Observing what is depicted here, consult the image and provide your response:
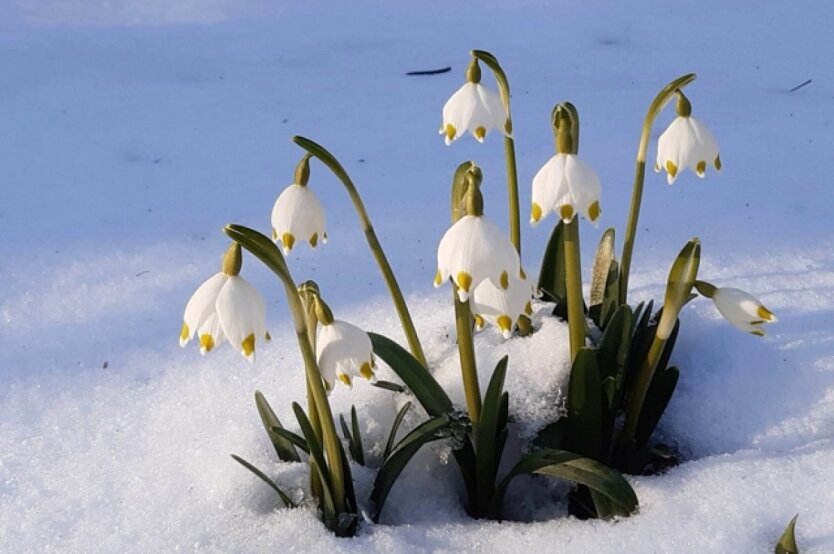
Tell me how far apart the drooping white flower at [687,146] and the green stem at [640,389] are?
0.17m

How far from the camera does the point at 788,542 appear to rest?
906mm

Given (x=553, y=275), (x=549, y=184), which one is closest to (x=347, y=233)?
(x=553, y=275)

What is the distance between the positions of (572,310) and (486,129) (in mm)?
213

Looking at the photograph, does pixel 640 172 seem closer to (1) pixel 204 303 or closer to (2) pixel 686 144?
(2) pixel 686 144

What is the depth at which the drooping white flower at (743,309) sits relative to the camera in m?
0.90

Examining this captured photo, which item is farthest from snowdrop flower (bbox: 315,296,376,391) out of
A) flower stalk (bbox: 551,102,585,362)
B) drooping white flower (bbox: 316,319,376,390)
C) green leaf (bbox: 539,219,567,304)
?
green leaf (bbox: 539,219,567,304)

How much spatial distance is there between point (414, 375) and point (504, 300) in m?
0.20

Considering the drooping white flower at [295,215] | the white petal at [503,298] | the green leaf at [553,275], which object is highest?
the drooping white flower at [295,215]

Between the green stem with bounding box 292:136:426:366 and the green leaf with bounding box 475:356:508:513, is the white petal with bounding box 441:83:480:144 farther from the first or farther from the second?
the green leaf with bounding box 475:356:508:513

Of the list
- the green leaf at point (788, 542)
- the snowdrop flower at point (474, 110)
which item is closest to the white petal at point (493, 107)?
the snowdrop flower at point (474, 110)

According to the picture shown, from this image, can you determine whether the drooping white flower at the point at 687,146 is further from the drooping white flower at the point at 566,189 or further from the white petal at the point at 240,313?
the white petal at the point at 240,313

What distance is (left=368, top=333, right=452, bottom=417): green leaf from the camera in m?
1.04

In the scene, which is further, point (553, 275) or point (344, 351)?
point (553, 275)

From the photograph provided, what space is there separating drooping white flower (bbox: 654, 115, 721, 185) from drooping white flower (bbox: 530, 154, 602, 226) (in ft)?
0.58
